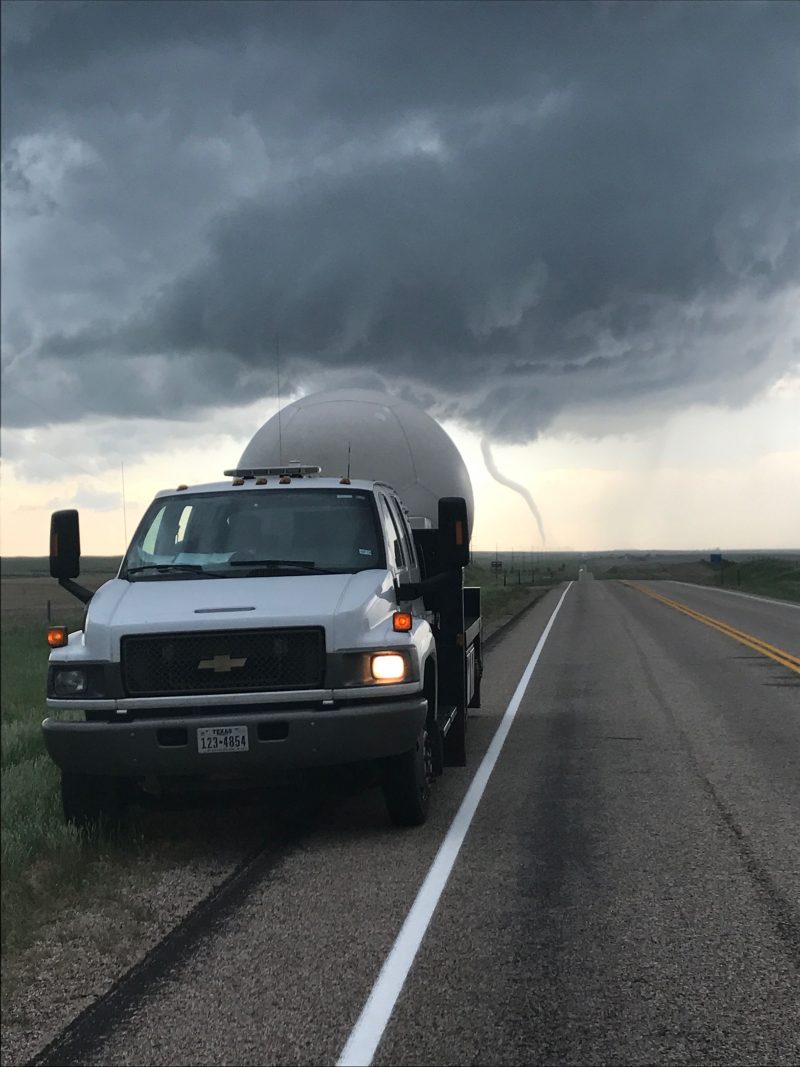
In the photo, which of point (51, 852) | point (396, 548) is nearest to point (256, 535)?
point (396, 548)

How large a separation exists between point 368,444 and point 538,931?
34.7ft

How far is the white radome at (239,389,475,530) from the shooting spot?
15.0m

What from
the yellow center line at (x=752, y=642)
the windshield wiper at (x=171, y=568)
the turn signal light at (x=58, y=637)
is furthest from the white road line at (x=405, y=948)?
the yellow center line at (x=752, y=642)

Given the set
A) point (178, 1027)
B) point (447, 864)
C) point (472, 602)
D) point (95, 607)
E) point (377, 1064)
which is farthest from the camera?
point (472, 602)

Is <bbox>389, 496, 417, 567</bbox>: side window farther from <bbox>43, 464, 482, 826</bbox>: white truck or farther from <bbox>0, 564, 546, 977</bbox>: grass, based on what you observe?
<bbox>0, 564, 546, 977</bbox>: grass

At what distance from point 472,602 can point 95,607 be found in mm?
5110

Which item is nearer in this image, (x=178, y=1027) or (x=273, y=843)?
(x=178, y=1027)

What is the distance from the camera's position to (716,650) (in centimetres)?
1927

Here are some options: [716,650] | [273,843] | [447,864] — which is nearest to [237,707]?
[273,843]

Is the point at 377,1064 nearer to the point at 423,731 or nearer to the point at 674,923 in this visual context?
the point at 674,923

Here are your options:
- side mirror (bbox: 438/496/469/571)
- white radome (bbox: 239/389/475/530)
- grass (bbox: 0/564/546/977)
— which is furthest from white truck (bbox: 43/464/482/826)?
white radome (bbox: 239/389/475/530)

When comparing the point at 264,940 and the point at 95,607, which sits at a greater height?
the point at 95,607

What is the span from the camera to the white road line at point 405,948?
Result: 3.91 m

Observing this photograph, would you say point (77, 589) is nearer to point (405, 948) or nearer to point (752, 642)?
point (405, 948)
